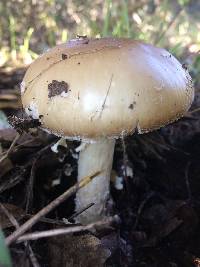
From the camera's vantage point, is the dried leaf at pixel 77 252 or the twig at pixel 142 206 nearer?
the dried leaf at pixel 77 252

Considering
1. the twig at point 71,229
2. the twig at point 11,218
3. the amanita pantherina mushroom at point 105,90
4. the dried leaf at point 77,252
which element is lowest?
the dried leaf at point 77,252

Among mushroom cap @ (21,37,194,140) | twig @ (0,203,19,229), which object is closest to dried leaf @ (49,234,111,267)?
twig @ (0,203,19,229)

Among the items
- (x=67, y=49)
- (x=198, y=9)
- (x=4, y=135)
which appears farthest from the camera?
(x=198, y=9)

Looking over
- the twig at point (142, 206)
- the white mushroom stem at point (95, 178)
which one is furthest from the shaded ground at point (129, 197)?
the white mushroom stem at point (95, 178)

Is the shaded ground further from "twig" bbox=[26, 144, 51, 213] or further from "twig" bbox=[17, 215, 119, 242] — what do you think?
"twig" bbox=[17, 215, 119, 242]

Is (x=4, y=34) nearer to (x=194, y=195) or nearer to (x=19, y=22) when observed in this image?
(x=19, y=22)

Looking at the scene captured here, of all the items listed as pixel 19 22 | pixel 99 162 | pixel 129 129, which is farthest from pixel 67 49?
pixel 19 22

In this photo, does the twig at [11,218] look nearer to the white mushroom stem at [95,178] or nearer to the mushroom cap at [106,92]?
the mushroom cap at [106,92]
